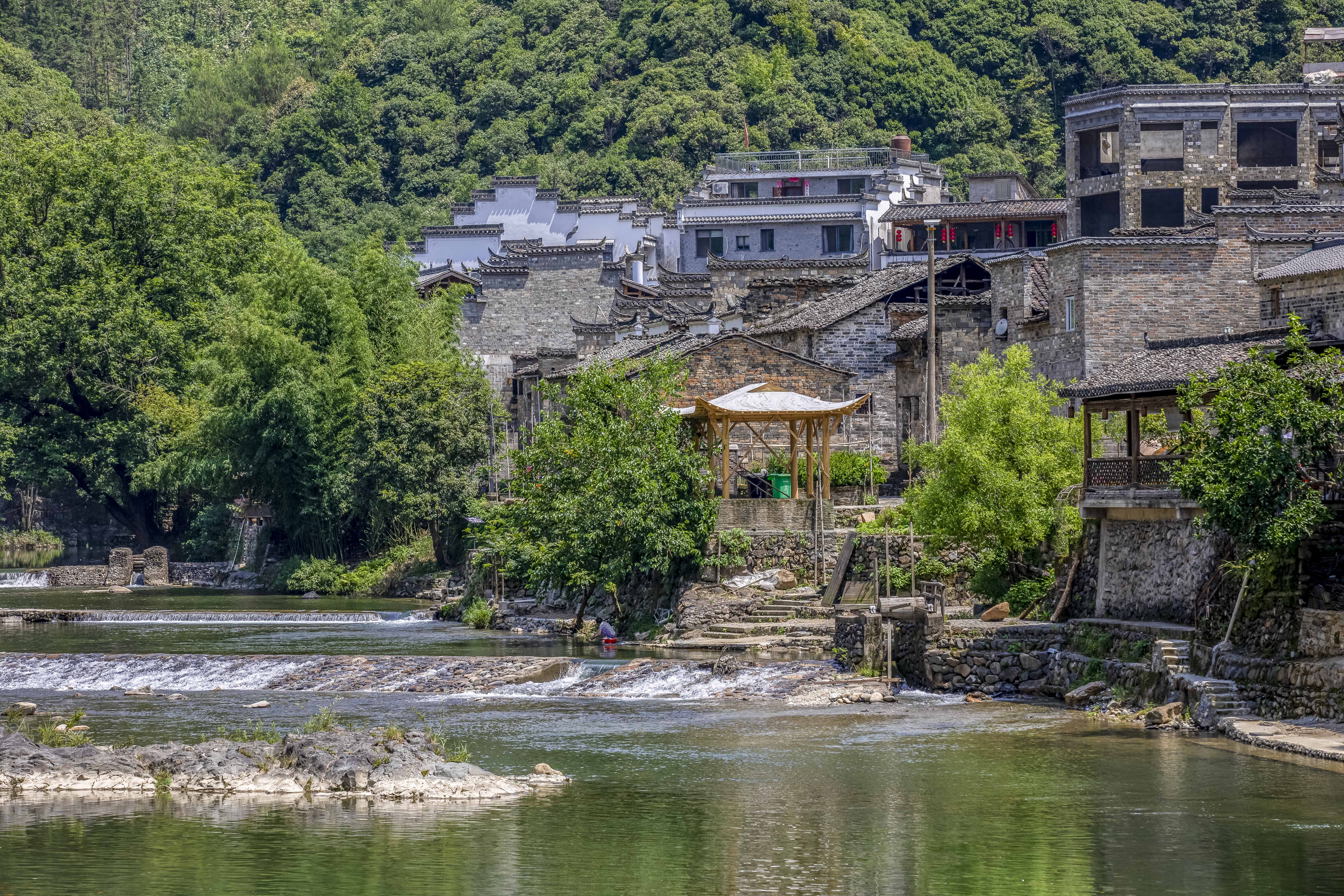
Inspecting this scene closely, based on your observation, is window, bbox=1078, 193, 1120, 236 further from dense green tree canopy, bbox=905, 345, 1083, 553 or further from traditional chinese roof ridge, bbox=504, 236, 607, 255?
dense green tree canopy, bbox=905, 345, 1083, 553

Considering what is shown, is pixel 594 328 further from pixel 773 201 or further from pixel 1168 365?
pixel 1168 365

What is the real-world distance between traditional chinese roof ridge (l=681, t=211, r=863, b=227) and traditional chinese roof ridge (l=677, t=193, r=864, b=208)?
50cm

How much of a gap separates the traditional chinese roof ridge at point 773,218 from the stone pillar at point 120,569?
31.7m

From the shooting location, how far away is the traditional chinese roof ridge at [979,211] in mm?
77438

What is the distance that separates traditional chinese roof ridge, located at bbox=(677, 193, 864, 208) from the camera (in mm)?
85000

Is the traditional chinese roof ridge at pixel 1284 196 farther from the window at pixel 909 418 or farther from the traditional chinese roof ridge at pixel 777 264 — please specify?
the traditional chinese roof ridge at pixel 777 264

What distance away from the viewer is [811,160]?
90312mm

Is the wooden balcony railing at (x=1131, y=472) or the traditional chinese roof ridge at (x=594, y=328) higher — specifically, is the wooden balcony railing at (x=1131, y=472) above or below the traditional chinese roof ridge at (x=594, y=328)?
below

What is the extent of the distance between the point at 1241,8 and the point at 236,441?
193 feet

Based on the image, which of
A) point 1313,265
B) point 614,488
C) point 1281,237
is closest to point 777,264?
point 1281,237

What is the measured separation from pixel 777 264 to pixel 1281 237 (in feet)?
87.7

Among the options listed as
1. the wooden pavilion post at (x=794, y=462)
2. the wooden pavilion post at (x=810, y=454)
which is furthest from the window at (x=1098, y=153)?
the wooden pavilion post at (x=794, y=462)

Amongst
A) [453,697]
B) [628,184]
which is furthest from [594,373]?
[628,184]

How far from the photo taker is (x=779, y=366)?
53094 mm
